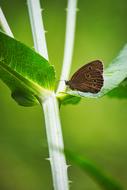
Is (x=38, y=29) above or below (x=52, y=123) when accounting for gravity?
above

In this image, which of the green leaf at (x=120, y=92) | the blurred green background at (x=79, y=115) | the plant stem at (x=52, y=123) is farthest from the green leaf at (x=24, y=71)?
the blurred green background at (x=79, y=115)

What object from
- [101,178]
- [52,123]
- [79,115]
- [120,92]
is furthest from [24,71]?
[79,115]

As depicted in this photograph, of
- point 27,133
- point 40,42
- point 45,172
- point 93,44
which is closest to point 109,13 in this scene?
point 93,44

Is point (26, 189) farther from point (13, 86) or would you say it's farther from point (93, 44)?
point (13, 86)

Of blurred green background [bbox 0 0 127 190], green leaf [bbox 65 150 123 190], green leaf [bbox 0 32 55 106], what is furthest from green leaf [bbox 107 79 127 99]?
blurred green background [bbox 0 0 127 190]

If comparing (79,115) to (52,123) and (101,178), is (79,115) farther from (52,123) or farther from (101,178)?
(101,178)

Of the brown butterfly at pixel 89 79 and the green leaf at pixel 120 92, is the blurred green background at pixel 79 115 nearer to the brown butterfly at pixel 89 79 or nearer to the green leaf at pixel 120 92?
the green leaf at pixel 120 92
